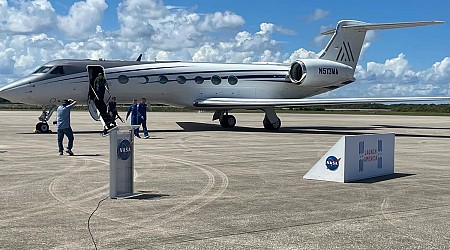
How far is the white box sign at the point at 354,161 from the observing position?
11.1 m

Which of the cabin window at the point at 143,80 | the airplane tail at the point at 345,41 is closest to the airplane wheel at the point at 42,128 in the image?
the cabin window at the point at 143,80

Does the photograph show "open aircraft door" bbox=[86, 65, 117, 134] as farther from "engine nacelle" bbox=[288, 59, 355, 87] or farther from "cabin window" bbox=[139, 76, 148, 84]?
"engine nacelle" bbox=[288, 59, 355, 87]

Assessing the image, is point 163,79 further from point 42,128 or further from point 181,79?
point 42,128

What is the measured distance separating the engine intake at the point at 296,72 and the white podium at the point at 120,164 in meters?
21.6

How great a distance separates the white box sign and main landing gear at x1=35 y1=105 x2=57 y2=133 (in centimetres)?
1654

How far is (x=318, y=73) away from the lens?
2981 cm

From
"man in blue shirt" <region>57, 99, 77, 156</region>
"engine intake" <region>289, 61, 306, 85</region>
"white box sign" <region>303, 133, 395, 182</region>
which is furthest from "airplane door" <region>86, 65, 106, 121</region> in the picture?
"white box sign" <region>303, 133, 395, 182</region>

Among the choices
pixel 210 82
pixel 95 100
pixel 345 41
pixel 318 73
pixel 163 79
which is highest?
pixel 345 41

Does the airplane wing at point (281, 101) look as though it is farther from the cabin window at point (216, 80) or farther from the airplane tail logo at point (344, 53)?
the airplane tail logo at point (344, 53)

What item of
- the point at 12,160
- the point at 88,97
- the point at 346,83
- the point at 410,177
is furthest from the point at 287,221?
the point at 346,83

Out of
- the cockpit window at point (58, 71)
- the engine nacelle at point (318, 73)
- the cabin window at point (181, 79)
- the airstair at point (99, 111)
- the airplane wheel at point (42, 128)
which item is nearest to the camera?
the airstair at point (99, 111)

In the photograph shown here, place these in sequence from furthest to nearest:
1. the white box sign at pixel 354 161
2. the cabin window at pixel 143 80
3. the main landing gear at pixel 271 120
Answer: the main landing gear at pixel 271 120, the cabin window at pixel 143 80, the white box sign at pixel 354 161

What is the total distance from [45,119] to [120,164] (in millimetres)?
17705

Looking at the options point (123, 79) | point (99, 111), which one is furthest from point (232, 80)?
point (99, 111)
